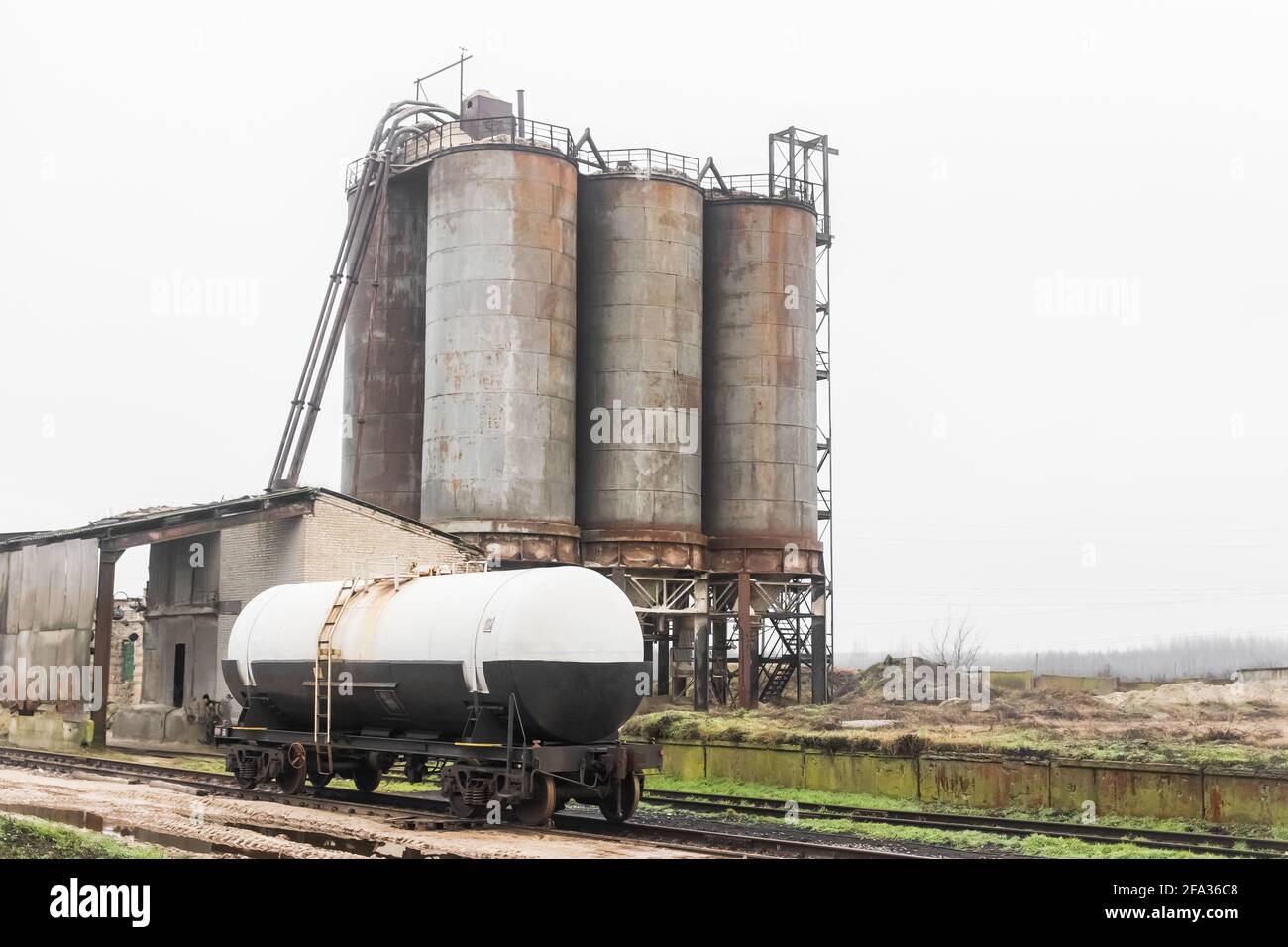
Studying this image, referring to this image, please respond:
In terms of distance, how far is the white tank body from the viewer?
731 inches

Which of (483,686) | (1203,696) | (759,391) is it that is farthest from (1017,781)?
(1203,696)

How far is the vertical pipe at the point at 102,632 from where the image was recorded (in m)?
34.2

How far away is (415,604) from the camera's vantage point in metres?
20.4

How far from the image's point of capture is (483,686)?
18.8 meters

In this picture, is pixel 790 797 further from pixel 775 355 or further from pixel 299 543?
pixel 775 355

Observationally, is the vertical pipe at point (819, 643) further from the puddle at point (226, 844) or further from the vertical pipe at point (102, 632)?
the puddle at point (226, 844)

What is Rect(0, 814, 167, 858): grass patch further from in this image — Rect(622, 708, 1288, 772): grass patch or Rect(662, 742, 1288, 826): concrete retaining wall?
Rect(662, 742, 1288, 826): concrete retaining wall

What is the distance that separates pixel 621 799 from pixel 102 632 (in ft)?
65.4

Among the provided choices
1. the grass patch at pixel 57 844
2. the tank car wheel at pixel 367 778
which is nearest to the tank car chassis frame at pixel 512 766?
the tank car wheel at pixel 367 778

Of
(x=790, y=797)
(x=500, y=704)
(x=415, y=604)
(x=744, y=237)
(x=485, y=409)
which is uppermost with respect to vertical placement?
(x=744, y=237)

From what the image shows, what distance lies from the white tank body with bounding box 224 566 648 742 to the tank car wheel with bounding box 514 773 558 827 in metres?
0.61

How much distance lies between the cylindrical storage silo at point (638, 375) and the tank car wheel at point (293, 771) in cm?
2230

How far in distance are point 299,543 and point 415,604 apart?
15235 millimetres
